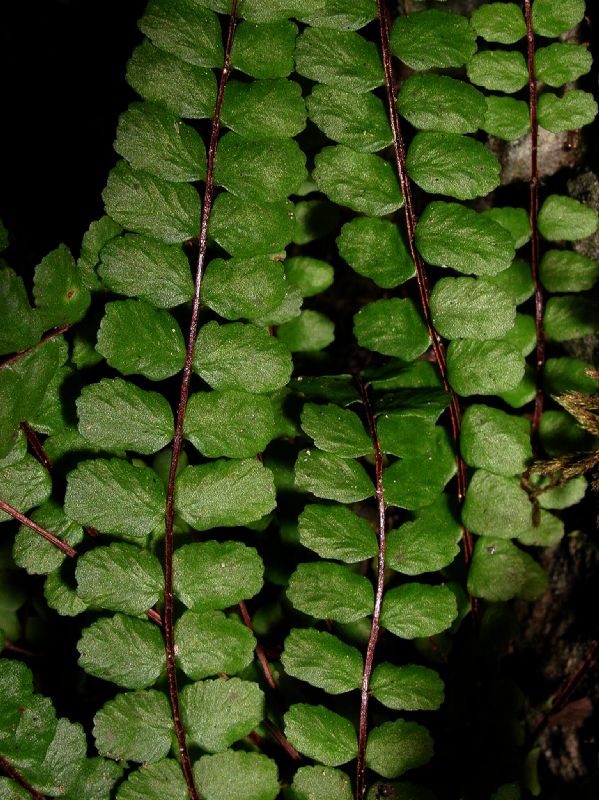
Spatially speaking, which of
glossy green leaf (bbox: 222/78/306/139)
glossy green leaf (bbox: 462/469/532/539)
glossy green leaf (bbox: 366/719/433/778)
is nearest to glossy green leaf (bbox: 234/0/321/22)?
glossy green leaf (bbox: 222/78/306/139)

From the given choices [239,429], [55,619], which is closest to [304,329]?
[239,429]

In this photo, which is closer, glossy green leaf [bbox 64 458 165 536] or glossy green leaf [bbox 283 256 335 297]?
glossy green leaf [bbox 64 458 165 536]

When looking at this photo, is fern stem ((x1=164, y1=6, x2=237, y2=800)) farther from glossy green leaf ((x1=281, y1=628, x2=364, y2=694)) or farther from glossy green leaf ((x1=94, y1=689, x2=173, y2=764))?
glossy green leaf ((x1=281, y1=628, x2=364, y2=694))

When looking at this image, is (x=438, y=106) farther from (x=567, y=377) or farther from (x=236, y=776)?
(x=236, y=776)

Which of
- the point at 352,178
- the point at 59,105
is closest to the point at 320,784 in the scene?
the point at 352,178

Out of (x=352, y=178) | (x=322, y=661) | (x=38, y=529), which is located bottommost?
(x=322, y=661)

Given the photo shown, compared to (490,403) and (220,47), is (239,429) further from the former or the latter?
(490,403)

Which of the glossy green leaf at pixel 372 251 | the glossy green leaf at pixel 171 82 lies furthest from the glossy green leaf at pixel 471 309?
the glossy green leaf at pixel 171 82
